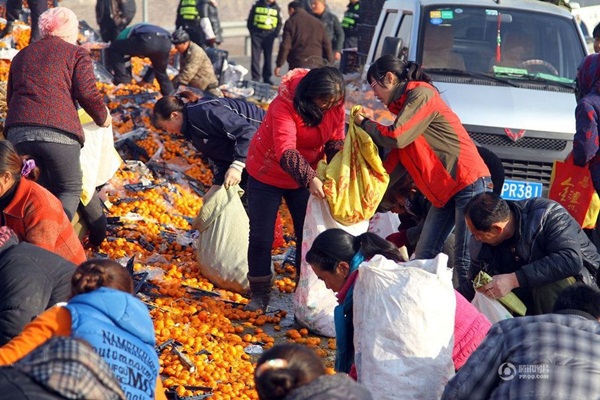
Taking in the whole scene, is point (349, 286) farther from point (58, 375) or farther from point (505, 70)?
point (505, 70)

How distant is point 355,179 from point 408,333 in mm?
2127

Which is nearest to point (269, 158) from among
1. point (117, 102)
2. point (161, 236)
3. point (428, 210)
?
point (428, 210)

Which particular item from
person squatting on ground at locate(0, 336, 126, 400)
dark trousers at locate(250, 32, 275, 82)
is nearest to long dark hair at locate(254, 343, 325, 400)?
person squatting on ground at locate(0, 336, 126, 400)

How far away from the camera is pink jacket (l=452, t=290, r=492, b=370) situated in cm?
483

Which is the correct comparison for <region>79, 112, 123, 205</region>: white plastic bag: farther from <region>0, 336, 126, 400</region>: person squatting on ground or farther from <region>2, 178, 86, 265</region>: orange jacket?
→ <region>0, 336, 126, 400</region>: person squatting on ground

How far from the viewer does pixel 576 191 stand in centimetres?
777

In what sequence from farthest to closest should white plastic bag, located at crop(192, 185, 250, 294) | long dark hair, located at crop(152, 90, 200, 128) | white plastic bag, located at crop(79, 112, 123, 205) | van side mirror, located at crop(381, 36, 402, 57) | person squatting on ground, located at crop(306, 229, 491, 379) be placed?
van side mirror, located at crop(381, 36, 402, 57) → white plastic bag, located at crop(79, 112, 123, 205) → white plastic bag, located at crop(192, 185, 250, 294) → long dark hair, located at crop(152, 90, 200, 128) → person squatting on ground, located at crop(306, 229, 491, 379)

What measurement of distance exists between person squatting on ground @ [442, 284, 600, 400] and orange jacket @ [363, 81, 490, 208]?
235 centimetres

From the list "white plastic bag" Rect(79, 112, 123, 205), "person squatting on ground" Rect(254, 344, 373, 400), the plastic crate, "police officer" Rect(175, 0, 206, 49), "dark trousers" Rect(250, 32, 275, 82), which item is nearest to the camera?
"person squatting on ground" Rect(254, 344, 373, 400)

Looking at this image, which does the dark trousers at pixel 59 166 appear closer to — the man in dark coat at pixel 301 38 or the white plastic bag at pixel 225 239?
the white plastic bag at pixel 225 239

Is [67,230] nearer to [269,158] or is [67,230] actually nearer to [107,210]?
[269,158]

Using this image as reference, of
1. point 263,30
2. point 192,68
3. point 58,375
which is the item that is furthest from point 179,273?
point 263,30

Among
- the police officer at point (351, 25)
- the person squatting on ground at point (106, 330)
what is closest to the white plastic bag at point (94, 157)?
the person squatting on ground at point (106, 330)

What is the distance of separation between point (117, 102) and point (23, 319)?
7610 millimetres
